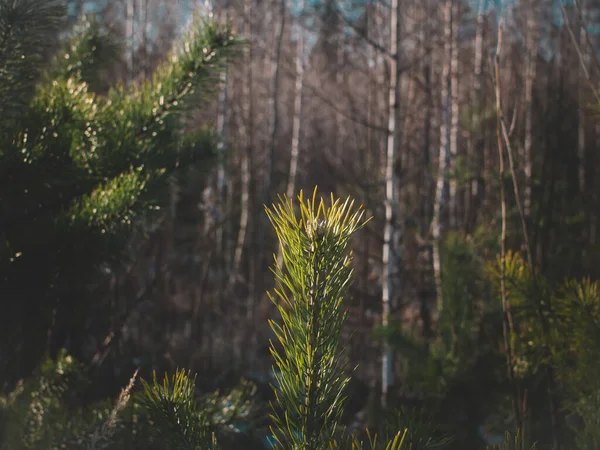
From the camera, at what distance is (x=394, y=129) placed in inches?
169

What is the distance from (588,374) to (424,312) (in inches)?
139

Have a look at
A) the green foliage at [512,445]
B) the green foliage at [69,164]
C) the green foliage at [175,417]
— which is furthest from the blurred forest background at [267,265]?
the green foliage at [175,417]

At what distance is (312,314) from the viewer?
80 centimetres

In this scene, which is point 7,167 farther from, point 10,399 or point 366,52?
point 366,52

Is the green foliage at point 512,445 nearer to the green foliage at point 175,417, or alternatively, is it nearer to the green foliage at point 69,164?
the green foliage at point 175,417

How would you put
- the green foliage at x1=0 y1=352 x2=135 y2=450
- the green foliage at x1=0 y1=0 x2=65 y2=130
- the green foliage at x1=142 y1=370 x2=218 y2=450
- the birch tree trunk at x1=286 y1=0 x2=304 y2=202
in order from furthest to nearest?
the birch tree trunk at x1=286 y1=0 x2=304 y2=202
the green foliage at x1=0 y1=0 x2=65 y2=130
the green foliage at x1=0 y1=352 x2=135 y2=450
the green foliage at x1=142 y1=370 x2=218 y2=450

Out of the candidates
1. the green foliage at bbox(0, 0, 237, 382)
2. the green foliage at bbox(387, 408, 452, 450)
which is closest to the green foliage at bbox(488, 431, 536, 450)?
the green foliage at bbox(387, 408, 452, 450)

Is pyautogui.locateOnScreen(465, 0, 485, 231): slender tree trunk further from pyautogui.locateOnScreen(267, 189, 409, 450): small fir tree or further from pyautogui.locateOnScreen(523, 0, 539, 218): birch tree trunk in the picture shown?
pyautogui.locateOnScreen(267, 189, 409, 450): small fir tree

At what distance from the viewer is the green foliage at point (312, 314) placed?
776 mm

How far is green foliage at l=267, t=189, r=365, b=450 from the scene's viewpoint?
0.78m

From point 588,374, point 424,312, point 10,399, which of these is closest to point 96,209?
point 10,399

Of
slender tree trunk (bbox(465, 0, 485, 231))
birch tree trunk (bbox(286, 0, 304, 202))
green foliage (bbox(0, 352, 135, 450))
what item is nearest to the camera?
green foliage (bbox(0, 352, 135, 450))

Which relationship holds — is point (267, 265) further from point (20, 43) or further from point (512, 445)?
point (512, 445)

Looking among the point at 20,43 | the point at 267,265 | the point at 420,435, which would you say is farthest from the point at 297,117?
the point at 420,435
